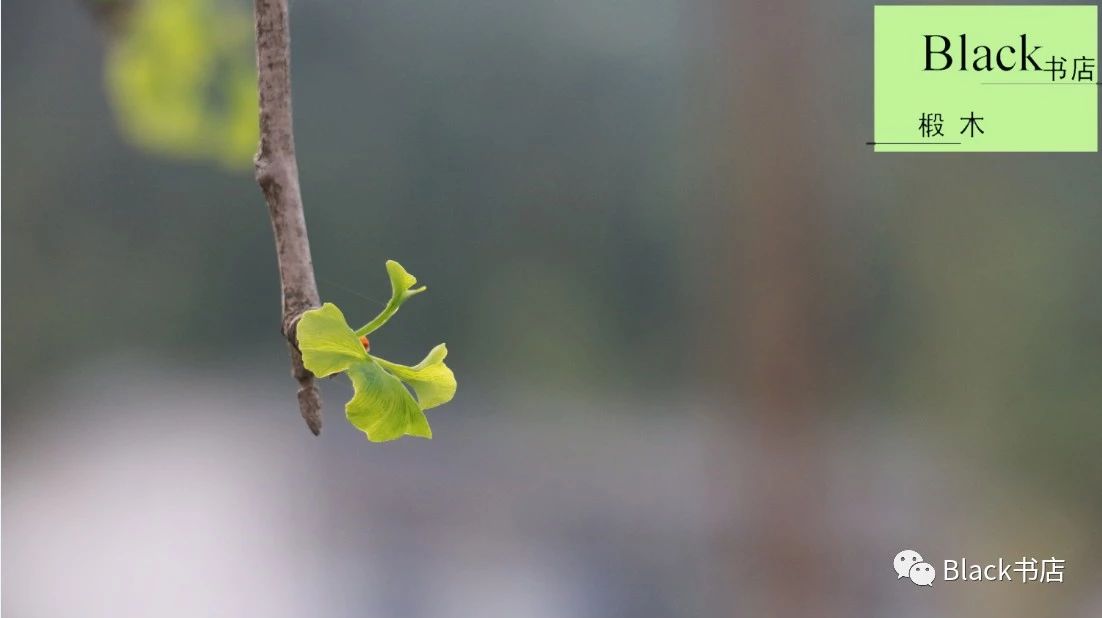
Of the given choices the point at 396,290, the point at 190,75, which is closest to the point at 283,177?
the point at 396,290

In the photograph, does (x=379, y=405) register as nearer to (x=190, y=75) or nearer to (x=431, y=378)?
(x=431, y=378)

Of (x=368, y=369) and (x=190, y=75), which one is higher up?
(x=190, y=75)

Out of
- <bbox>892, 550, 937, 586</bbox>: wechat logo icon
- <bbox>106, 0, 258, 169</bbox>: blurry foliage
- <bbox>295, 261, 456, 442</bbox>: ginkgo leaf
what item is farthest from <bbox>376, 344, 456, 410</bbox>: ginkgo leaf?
<bbox>892, 550, 937, 586</bbox>: wechat logo icon

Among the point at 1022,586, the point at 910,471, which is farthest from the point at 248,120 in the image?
the point at 1022,586

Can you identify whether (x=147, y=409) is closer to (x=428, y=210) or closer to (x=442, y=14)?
(x=428, y=210)

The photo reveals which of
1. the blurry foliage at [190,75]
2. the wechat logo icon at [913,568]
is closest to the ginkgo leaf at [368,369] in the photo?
the blurry foliage at [190,75]

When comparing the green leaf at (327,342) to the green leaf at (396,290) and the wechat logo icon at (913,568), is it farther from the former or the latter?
the wechat logo icon at (913,568)
